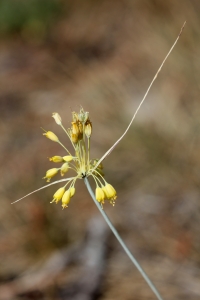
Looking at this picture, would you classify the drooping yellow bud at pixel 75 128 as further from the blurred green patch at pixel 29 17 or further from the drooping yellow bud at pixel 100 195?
the blurred green patch at pixel 29 17

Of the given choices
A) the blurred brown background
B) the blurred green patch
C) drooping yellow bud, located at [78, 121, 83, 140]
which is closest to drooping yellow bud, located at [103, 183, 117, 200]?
drooping yellow bud, located at [78, 121, 83, 140]

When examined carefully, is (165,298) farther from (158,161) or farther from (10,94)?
(10,94)

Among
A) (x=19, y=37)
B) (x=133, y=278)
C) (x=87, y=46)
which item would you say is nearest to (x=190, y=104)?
(x=133, y=278)

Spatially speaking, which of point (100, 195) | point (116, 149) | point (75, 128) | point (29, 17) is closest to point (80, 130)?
point (75, 128)

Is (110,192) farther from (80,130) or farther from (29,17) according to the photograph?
(29,17)

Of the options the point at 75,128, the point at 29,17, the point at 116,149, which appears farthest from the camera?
the point at 29,17

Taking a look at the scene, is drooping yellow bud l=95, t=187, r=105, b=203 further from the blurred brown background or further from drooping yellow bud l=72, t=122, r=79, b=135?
the blurred brown background
